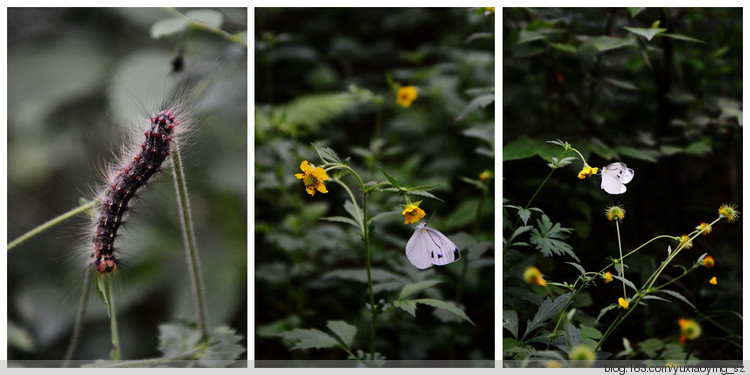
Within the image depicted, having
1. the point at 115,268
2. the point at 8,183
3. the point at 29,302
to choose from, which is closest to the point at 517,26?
the point at 115,268

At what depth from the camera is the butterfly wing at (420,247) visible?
4.87 ft

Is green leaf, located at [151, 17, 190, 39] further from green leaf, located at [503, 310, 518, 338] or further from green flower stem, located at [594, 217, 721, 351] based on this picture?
green flower stem, located at [594, 217, 721, 351]

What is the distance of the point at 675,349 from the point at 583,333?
0.33 meters

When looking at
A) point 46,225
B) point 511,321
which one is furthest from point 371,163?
point 46,225

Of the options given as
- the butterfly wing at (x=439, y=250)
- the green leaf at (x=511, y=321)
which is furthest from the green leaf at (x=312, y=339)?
the green leaf at (x=511, y=321)

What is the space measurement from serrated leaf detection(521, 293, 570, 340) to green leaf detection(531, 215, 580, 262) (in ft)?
0.39

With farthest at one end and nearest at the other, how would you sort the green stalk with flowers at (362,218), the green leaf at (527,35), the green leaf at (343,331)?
the green leaf at (527,35) → the green leaf at (343,331) → the green stalk with flowers at (362,218)

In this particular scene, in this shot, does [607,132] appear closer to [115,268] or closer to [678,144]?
[678,144]

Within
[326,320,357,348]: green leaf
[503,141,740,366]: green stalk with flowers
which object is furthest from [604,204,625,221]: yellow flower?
[326,320,357,348]: green leaf

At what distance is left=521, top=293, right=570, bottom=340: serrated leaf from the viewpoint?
142 cm

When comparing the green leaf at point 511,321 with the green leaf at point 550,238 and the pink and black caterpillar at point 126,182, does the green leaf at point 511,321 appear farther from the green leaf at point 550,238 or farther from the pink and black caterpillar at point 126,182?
the pink and black caterpillar at point 126,182

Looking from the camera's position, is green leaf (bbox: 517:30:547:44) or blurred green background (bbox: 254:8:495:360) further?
blurred green background (bbox: 254:8:495:360)

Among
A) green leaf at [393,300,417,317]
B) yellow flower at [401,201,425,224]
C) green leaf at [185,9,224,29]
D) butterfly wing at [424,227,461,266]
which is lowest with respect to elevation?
green leaf at [393,300,417,317]

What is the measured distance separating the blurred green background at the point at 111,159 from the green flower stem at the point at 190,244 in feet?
0.13
